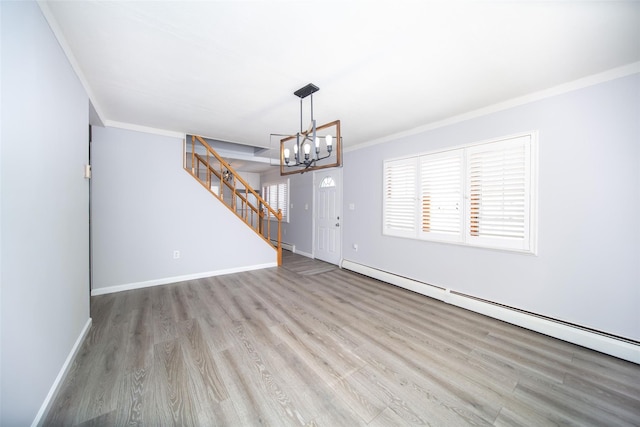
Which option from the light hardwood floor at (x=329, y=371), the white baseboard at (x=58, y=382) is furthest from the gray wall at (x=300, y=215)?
the white baseboard at (x=58, y=382)

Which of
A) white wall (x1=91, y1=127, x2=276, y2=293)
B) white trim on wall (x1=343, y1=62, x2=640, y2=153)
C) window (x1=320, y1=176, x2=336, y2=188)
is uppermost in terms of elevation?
white trim on wall (x1=343, y1=62, x2=640, y2=153)

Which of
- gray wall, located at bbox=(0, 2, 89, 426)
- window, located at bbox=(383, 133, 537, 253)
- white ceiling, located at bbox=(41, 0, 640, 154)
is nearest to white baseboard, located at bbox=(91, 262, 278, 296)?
gray wall, located at bbox=(0, 2, 89, 426)

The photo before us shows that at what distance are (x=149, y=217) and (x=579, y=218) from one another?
17.8 ft

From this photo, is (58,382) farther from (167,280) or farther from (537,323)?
(537,323)

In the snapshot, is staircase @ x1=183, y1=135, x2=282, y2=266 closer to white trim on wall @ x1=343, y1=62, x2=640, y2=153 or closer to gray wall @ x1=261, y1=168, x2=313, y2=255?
gray wall @ x1=261, y1=168, x2=313, y2=255

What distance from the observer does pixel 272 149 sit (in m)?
4.93

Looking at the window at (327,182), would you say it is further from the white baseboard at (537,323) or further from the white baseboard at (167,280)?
the white baseboard at (537,323)

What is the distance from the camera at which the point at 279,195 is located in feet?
23.5

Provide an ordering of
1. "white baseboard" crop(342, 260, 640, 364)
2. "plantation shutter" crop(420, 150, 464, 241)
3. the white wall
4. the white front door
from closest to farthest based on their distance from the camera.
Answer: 1. "white baseboard" crop(342, 260, 640, 364)
2. "plantation shutter" crop(420, 150, 464, 241)
3. the white wall
4. the white front door

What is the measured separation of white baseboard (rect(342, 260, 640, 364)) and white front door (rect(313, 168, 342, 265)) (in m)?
1.71

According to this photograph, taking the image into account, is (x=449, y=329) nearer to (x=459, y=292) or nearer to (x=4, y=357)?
(x=459, y=292)

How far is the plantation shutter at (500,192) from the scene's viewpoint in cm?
254

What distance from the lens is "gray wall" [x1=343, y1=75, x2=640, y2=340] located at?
6.55ft

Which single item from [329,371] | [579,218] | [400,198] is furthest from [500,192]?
[329,371]
